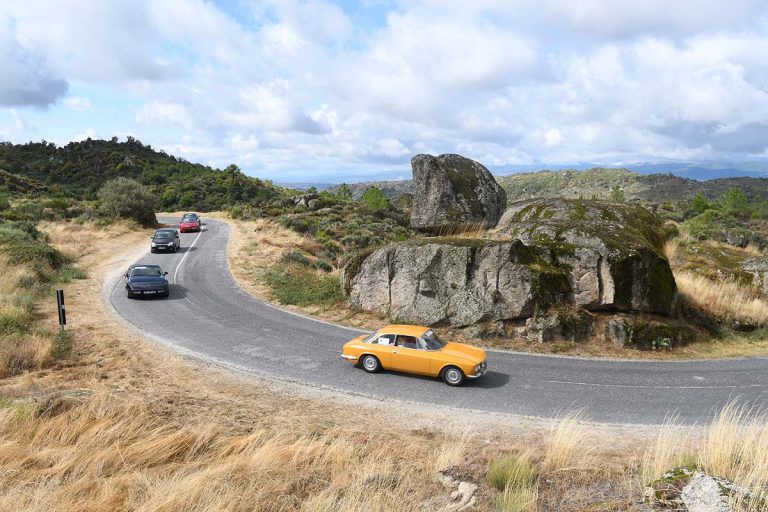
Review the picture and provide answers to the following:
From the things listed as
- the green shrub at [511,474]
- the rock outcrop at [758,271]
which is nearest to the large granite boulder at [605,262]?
the rock outcrop at [758,271]

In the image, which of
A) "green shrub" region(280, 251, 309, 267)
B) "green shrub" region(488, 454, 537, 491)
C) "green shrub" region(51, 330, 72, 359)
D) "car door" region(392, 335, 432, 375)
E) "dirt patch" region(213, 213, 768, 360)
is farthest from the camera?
Answer: "green shrub" region(280, 251, 309, 267)

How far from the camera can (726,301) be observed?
1966cm

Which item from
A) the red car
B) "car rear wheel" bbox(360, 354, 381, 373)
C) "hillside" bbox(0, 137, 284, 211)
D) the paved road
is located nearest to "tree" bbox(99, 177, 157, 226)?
the red car

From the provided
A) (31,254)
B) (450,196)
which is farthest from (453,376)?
(31,254)

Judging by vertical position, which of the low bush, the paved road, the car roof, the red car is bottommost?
the paved road

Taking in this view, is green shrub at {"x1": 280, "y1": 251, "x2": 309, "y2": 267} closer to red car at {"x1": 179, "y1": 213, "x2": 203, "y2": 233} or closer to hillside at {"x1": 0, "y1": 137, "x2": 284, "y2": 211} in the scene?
red car at {"x1": 179, "y1": 213, "x2": 203, "y2": 233}

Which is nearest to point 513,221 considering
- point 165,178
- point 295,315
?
point 295,315

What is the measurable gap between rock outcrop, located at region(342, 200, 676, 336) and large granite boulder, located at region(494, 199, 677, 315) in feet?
0.12

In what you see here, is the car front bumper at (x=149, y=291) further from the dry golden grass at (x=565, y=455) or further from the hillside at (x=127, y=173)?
the hillside at (x=127, y=173)

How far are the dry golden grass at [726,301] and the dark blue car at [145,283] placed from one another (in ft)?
74.0

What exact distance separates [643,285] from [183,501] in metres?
16.9

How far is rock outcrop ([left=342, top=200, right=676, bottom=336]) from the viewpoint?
1748 cm

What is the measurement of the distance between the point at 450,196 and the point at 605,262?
9196 millimetres

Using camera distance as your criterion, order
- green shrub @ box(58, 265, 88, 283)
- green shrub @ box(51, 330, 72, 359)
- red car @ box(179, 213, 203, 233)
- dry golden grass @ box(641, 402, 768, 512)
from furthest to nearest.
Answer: red car @ box(179, 213, 203, 233) → green shrub @ box(58, 265, 88, 283) → green shrub @ box(51, 330, 72, 359) → dry golden grass @ box(641, 402, 768, 512)
